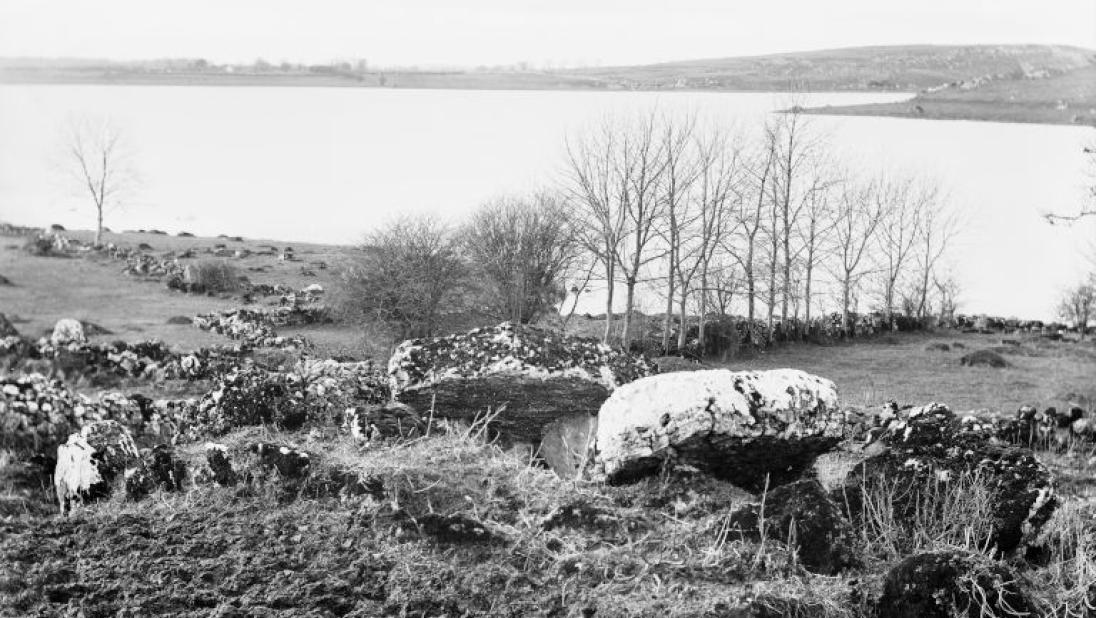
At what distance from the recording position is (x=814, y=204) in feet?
168

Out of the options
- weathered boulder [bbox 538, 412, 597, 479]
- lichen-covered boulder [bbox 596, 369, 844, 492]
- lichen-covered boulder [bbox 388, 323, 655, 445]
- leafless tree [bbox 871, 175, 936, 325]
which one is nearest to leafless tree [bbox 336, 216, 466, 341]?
lichen-covered boulder [bbox 388, 323, 655, 445]

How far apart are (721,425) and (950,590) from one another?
74.7 inches

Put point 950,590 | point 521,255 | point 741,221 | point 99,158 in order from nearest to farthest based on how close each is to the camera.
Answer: point 950,590, point 521,255, point 741,221, point 99,158

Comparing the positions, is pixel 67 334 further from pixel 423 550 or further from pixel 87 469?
pixel 423 550

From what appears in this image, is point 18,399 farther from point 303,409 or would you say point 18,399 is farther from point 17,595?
point 17,595

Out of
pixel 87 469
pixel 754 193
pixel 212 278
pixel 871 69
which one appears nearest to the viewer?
pixel 87 469

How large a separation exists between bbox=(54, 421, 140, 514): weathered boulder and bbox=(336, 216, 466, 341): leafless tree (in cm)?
2704

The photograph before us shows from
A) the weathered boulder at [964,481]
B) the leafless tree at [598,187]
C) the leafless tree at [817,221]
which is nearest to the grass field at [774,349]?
the leafless tree at [598,187]

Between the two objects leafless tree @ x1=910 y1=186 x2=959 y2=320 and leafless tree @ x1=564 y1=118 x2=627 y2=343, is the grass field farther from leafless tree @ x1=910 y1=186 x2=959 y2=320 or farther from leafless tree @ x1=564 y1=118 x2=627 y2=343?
leafless tree @ x1=910 y1=186 x2=959 y2=320

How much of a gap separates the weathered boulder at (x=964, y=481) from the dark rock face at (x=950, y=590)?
81 centimetres

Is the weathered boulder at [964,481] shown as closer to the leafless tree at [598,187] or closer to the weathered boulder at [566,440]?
the weathered boulder at [566,440]

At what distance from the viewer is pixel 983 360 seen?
36000 mm

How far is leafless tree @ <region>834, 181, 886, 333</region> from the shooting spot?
51.8 m

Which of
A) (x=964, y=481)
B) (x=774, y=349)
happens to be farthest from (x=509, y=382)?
(x=774, y=349)
